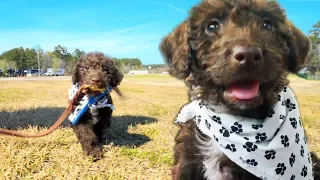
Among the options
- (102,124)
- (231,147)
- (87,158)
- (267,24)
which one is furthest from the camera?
(102,124)

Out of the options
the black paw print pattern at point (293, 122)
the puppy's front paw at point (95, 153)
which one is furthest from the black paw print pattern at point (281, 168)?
the puppy's front paw at point (95, 153)

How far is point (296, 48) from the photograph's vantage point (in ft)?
9.98

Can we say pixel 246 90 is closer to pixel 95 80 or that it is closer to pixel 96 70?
pixel 95 80

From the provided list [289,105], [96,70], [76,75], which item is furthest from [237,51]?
[76,75]

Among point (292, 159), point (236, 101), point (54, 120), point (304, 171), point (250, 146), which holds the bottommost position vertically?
point (54, 120)

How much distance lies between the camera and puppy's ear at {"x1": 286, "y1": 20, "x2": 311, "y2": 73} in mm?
3045

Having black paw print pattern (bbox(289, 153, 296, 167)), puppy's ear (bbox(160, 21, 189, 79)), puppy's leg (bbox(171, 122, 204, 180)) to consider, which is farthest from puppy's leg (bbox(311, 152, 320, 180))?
puppy's ear (bbox(160, 21, 189, 79))

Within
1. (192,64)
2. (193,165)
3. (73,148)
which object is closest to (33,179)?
(73,148)

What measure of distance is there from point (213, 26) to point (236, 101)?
0.72 meters

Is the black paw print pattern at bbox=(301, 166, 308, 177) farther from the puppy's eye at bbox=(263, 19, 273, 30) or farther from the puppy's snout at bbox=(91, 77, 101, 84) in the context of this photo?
the puppy's snout at bbox=(91, 77, 101, 84)

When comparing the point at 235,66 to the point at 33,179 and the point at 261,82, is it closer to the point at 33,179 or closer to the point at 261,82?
the point at 261,82

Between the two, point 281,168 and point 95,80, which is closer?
point 281,168

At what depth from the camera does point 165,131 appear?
7.29 m

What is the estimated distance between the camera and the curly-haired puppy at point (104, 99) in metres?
5.70
